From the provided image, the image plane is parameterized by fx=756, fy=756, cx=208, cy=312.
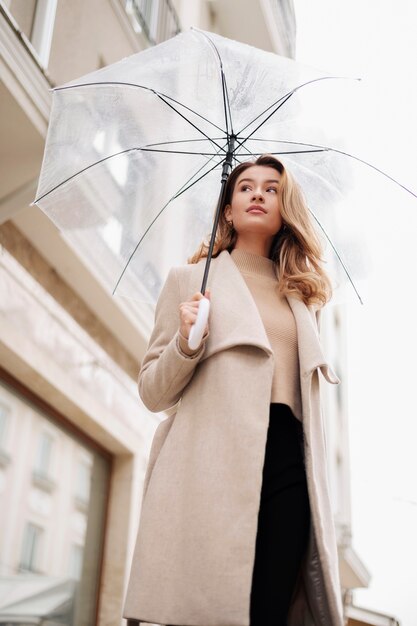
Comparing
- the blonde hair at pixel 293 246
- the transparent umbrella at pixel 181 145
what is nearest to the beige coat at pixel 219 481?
the blonde hair at pixel 293 246

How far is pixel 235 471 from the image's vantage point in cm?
206

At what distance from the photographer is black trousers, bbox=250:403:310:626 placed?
201 cm

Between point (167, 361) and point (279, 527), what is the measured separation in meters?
0.57

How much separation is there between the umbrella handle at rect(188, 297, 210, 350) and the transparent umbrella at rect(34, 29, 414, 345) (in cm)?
86

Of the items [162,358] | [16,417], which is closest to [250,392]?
[162,358]

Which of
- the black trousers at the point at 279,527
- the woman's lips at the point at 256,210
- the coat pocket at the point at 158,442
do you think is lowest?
the black trousers at the point at 279,527

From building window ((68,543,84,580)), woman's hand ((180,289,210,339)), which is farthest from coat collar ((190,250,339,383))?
building window ((68,543,84,580))

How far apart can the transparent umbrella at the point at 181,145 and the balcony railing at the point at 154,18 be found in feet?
13.6

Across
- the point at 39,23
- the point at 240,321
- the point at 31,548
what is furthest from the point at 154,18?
the point at 240,321

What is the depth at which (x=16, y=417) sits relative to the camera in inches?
205

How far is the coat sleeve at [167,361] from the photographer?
223 centimetres

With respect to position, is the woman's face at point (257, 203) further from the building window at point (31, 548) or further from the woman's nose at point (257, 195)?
the building window at point (31, 548)

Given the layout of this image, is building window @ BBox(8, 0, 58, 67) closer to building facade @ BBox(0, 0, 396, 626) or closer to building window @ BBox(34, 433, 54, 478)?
building facade @ BBox(0, 0, 396, 626)

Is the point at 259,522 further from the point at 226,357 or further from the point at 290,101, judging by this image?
the point at 290,101
